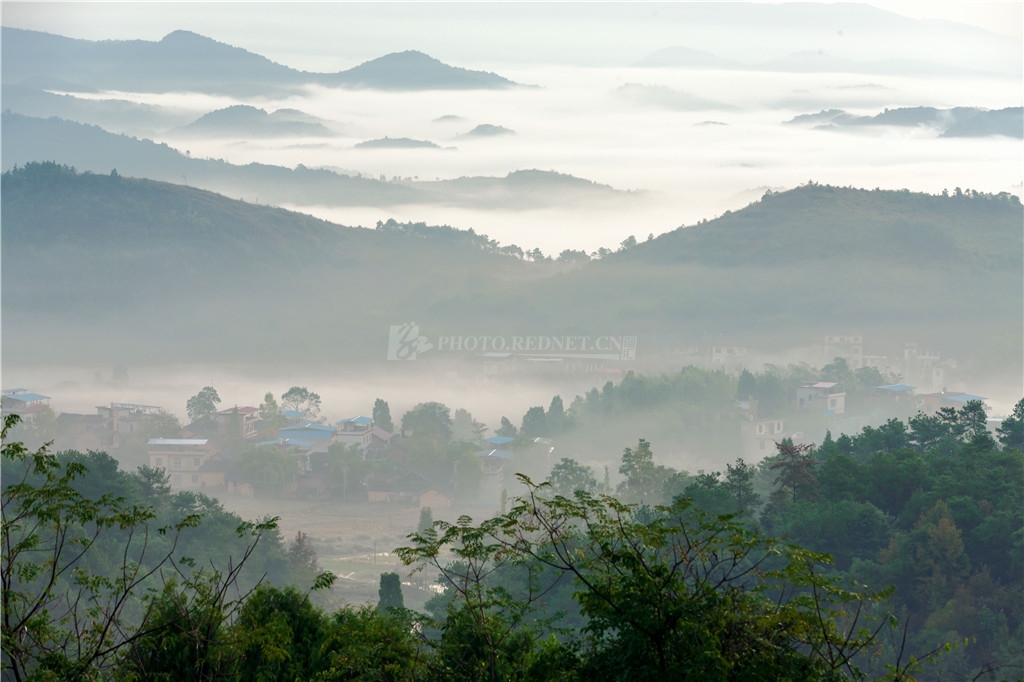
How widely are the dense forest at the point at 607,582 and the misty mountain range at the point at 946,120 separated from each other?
394ft

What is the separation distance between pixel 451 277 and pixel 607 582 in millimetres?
154712

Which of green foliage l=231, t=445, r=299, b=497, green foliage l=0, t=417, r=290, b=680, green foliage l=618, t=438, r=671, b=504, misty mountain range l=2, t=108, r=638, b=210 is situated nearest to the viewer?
green foliage l=0, t=417, r=290, b=680

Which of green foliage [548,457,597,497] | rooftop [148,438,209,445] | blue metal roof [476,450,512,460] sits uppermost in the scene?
green foliage [548,457,597,497]

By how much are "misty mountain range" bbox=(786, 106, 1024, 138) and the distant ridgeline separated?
1643 cm

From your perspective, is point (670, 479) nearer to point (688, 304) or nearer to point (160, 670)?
point (160, 670)

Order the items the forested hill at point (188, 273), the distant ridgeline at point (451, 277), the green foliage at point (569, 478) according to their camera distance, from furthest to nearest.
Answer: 1. the forested hill at point (188, 273)
2. the distant ridgeline at point (451, 277)
3. the green foliage at point (569, 478)

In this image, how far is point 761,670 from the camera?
787 cm

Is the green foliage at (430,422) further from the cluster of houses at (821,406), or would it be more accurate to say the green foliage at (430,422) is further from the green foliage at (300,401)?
the cluster of houses at (821,406)

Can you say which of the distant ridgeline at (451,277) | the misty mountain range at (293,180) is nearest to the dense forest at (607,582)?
the distant ridgeline at (451,277)

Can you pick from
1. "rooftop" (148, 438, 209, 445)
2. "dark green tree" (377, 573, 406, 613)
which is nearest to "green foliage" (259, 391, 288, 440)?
"rooftop" (148, 438, 209, 445)

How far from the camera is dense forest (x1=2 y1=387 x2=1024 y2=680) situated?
326 inches

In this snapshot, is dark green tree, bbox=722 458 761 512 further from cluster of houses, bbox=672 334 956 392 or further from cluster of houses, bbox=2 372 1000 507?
cluster of houses, bbox=672 334 956 392

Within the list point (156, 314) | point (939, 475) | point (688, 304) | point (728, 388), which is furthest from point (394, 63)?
point (939, 475)

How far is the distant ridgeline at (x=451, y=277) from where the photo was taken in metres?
137
